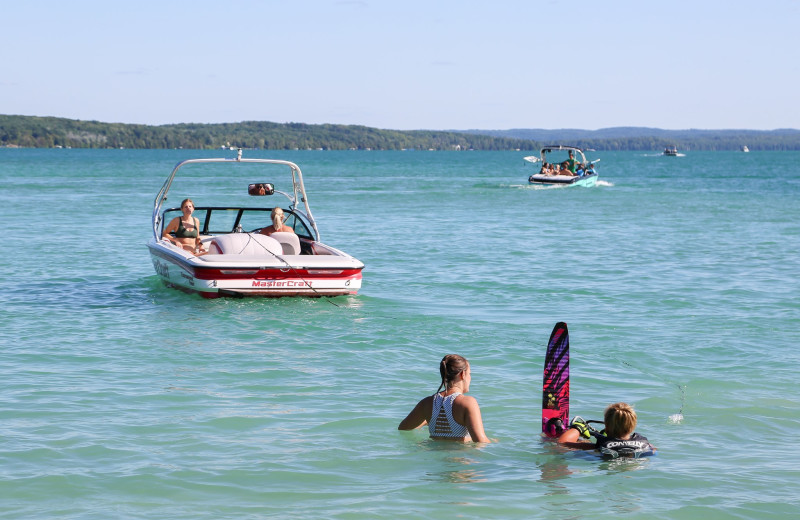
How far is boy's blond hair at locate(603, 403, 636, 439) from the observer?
7375mm

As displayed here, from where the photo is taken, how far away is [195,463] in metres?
7.61

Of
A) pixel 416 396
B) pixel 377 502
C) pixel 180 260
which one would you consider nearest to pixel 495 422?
pixel 416 396

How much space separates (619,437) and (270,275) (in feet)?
24.2

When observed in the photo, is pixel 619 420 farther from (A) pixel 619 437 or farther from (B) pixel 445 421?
(B) pixel 445 421

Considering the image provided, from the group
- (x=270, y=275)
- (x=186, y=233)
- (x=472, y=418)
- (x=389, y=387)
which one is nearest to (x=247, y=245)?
(x=270, y=275)

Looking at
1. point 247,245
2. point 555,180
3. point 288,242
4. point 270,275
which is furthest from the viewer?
point 555,180

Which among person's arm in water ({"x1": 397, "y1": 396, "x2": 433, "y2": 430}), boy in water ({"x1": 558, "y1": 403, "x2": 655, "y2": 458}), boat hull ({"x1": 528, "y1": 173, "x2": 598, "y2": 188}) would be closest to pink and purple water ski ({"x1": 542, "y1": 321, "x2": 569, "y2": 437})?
boy in water ({"x1": 558, "y1": 403, "x2": 655, "y2": 458})

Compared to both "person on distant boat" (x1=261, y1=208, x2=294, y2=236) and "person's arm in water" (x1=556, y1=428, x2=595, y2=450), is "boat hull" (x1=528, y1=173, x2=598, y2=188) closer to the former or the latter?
"person on distant boat" (x1=261, y1=208, x2=294, y2=236)

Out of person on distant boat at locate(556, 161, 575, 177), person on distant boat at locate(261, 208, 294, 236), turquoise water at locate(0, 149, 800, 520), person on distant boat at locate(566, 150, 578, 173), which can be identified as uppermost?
person on distant boat at locate(566, 150, 578, 173)

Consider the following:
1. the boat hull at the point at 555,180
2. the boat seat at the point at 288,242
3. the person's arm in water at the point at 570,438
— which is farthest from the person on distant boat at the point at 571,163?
the person's arm in water at the point at 570,438

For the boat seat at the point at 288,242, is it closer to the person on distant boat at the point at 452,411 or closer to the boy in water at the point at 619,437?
the person on distant boat at the point at 452,411

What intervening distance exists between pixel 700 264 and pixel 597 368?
1077 cm

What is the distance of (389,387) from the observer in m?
10.1

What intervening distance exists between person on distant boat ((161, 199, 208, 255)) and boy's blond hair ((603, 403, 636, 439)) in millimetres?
9461
